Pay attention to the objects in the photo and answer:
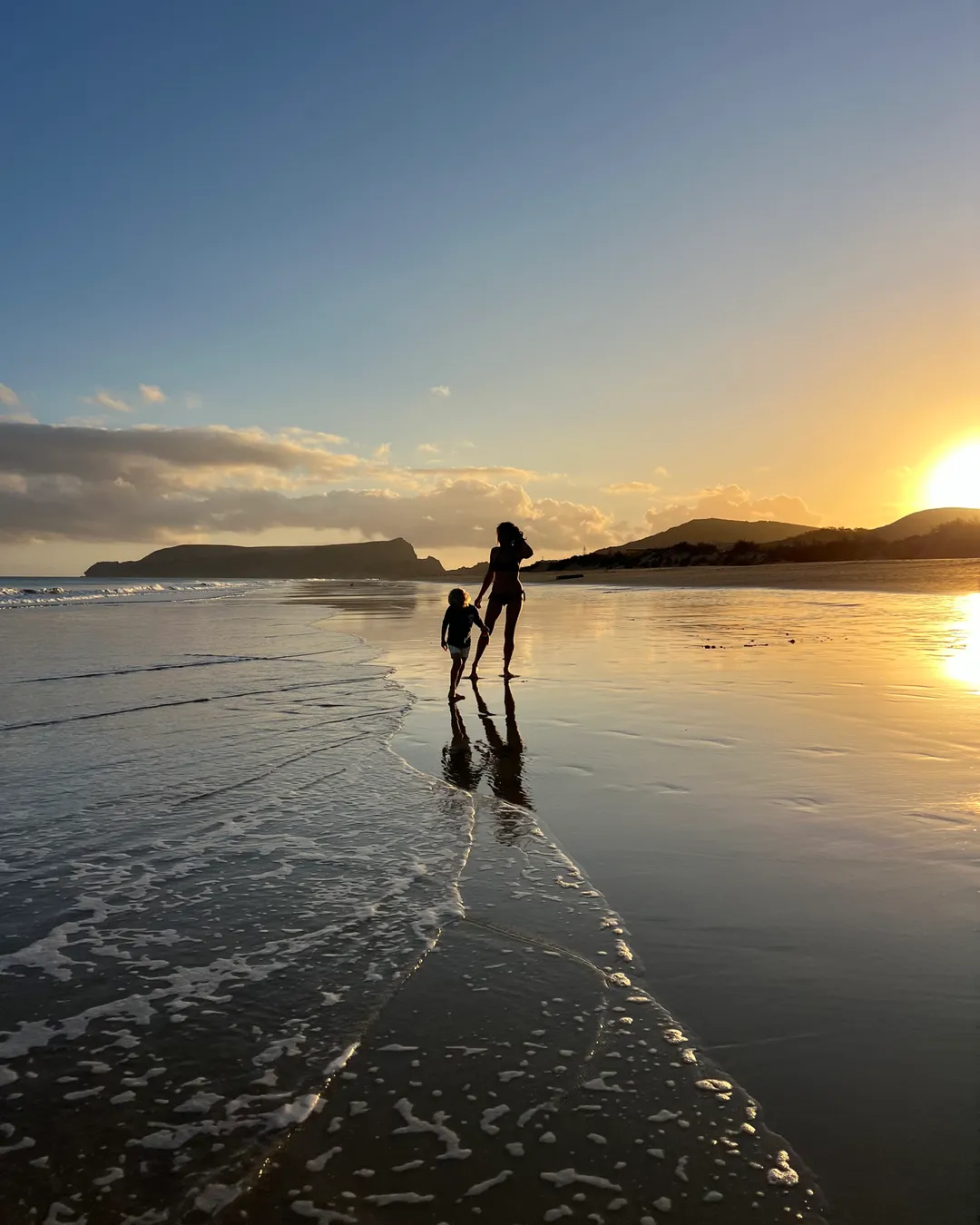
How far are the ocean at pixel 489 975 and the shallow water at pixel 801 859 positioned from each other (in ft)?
0.06

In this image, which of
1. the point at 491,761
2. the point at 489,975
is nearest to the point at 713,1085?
the point at 489,975

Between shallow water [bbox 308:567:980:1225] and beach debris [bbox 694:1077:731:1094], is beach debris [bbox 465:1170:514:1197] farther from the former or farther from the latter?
shallow water [bbox 308:567:980:1225]

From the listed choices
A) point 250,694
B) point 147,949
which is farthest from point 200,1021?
point 250,694

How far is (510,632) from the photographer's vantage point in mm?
12625

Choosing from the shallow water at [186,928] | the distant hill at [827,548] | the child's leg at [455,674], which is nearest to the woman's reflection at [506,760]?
the shallow water at [186,928]

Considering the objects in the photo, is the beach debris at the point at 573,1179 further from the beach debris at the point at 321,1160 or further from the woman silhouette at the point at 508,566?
the woman silhouette at the point at 508,566

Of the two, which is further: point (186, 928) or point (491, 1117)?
point (186, 928)

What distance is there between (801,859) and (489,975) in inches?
75.4

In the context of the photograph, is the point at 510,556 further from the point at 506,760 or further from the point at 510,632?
the point at 506,760

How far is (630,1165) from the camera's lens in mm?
2072

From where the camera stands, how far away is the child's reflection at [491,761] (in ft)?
18.9

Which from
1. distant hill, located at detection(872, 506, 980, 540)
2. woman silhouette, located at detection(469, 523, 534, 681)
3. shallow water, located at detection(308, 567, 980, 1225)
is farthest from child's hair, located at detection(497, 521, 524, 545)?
distant hill, located at detection(872, 506, 980, 540)

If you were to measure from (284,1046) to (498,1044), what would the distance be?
2.31 ft

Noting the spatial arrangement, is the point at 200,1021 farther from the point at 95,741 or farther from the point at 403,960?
the point at 95,741
